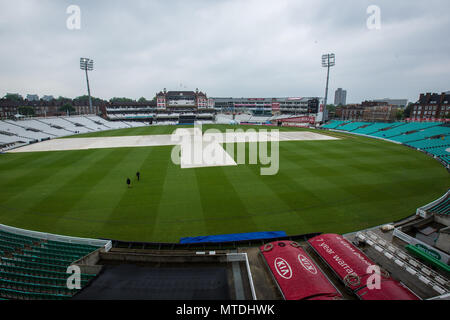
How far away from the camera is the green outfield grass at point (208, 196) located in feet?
42.3

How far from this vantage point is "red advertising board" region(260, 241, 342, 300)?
19.6 ft

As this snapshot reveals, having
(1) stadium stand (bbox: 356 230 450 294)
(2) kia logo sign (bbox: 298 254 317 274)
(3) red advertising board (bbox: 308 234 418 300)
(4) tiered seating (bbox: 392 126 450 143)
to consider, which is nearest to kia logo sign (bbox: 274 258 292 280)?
(2) kia logo sign (bbox: 298 254 317 274)

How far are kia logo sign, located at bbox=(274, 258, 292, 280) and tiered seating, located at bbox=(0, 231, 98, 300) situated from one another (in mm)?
6351

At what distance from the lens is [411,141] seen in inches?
1618

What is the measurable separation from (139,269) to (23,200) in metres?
15.6

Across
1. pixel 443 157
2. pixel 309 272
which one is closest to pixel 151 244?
pixel 309 272

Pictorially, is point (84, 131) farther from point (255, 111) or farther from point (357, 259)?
point (255, 111)

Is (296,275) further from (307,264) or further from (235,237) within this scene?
(235,237)

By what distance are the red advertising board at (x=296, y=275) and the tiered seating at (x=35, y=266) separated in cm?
632

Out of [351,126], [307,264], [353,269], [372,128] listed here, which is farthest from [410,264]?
[351,126]

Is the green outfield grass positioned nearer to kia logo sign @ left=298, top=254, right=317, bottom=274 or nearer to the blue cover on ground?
the blue cover on ground

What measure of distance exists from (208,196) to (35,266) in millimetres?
10626

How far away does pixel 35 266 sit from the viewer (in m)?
8.57
